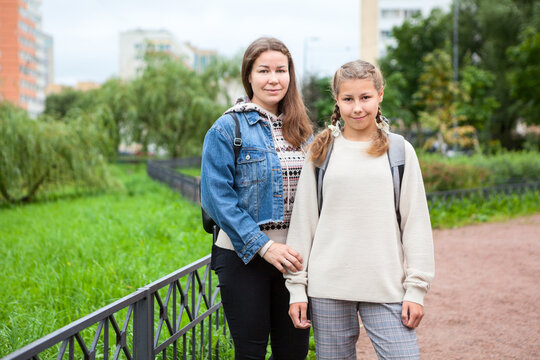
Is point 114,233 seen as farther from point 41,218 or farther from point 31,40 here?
point 31,40

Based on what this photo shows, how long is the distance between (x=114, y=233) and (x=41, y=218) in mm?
2886

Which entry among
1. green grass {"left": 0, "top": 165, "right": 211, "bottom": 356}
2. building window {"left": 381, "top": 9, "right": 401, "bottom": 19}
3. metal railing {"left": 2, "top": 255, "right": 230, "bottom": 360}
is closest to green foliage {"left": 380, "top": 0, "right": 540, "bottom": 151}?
green grass {"left": 0, "top": 165, "right": 211, "bottom": 356}

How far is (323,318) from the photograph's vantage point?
7.17 ft

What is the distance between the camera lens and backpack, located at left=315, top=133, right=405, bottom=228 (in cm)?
218

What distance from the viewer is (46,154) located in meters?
13.8

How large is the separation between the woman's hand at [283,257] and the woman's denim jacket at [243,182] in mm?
53

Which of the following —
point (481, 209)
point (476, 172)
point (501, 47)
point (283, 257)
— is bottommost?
point (481, 209)

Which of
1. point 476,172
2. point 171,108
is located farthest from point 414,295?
point 171,108

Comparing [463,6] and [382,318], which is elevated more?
[463,6]

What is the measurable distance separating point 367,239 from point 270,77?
826mm

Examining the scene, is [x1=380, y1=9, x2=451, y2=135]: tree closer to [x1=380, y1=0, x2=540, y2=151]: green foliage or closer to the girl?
[x1=380, y1=0, x2=540, y2=151]: green foliage

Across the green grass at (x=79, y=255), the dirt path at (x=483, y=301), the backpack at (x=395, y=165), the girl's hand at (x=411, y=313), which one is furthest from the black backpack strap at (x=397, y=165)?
Result: the green grass at (x=79, y=255)

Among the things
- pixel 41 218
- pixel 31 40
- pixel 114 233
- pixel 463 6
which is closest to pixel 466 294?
pixel 114 233

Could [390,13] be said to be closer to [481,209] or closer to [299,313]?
[481,209]
